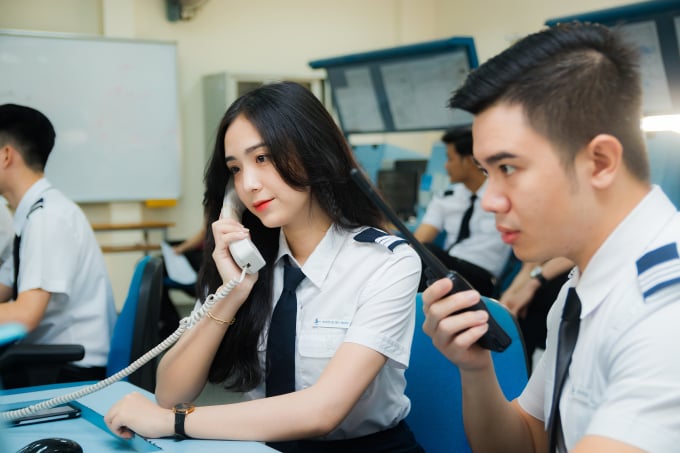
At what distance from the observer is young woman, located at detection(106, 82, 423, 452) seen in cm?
146

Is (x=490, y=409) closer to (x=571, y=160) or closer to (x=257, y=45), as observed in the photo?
(x=571, y=160)

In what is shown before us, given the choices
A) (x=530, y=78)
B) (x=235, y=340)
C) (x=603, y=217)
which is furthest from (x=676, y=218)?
(x=235, y=340)

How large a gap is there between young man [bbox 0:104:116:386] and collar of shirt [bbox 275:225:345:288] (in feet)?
3.08

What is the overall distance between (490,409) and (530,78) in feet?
1.78

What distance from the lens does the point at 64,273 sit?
2229mm

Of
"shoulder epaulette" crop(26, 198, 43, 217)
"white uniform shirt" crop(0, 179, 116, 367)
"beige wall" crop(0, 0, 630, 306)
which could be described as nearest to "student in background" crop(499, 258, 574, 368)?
"white uniform shirt" crop(0, 179, 116, 367)

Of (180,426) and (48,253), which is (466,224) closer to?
(48,253)

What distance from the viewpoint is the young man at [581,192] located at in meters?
0.90

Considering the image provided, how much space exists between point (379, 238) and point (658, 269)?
0.76 meters

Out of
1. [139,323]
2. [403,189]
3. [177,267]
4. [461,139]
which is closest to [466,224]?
[461,139]

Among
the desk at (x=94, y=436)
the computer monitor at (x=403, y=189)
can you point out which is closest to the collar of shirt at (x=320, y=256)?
the desk at (x=94, y=436)

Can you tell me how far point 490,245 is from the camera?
369 cm

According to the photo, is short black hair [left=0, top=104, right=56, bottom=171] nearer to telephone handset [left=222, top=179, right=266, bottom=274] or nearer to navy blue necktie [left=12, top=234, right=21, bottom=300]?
navy blue necktie [left=12, top=234, right=21, bottom=300]

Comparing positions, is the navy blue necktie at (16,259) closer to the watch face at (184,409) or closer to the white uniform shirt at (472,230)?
the watch face at (184,409)
